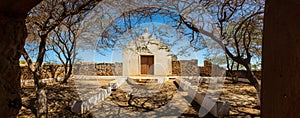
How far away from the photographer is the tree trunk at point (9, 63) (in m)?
1.02

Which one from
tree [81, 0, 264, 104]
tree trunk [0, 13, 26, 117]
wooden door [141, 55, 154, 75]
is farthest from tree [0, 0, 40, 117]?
wooden door [141, 55, 154, 75]

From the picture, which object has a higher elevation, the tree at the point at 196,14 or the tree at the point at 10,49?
the tree at the point at 196,14

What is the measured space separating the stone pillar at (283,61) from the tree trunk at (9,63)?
1.18 meters

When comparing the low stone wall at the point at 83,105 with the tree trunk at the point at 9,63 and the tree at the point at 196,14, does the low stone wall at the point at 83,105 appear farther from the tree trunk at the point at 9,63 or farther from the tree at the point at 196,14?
the tree trunk at the point at 9,63

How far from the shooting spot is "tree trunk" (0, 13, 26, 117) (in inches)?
40.1

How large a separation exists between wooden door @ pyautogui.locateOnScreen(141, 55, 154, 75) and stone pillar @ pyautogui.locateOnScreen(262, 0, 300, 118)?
13.2 meters

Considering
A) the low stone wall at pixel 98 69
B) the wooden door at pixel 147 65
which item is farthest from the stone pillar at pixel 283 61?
the wooden door at pixel 147 65

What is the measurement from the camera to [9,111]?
105 cm

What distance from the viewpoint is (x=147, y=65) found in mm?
13922

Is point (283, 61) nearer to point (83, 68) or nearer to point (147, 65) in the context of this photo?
point (83, 68)

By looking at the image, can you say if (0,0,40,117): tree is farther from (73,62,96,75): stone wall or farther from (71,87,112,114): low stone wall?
(73,62,96,75): stone wall

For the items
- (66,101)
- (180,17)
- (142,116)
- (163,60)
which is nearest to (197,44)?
(180,17)

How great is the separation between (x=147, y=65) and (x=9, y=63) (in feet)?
42.1

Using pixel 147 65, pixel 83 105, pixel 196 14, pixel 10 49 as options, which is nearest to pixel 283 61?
pixel 10 49
